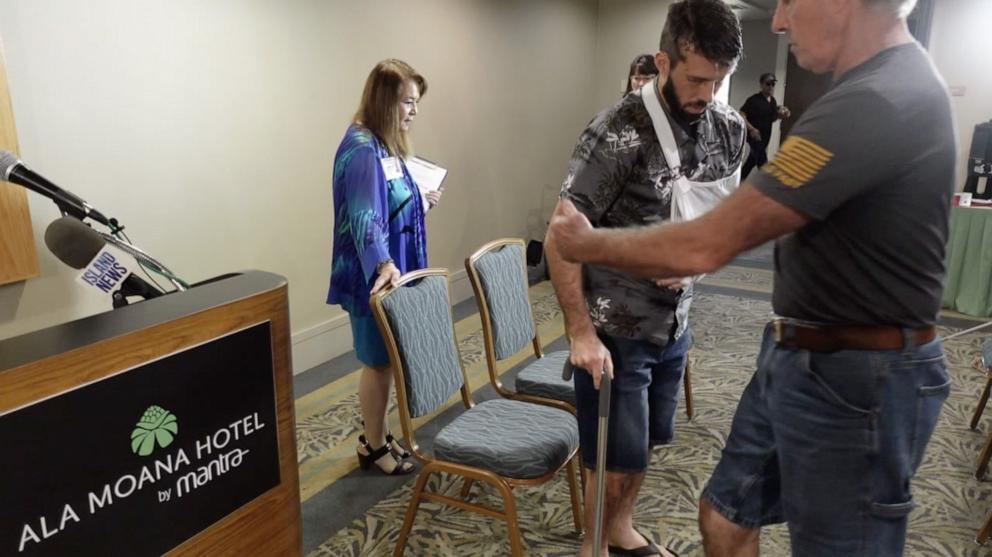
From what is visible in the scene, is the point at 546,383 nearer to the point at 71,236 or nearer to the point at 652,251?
the point at 652,251

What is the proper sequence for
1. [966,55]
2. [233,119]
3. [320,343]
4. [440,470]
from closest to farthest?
[440,470]
[233,119]
[320,343]
[966,55]

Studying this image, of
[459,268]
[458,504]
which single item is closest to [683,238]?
[458,504]

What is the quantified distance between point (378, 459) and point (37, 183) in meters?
1.57

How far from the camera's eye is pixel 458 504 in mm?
1788

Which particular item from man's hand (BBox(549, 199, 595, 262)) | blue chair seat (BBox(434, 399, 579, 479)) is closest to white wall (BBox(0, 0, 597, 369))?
blue chair seat (BBox(434, 399, 579, 479))

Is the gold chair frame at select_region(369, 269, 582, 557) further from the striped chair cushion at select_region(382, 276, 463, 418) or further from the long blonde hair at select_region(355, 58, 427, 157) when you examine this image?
the long blonde hair at select_region(355, 58, 427, 157)

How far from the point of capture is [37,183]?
1343mm

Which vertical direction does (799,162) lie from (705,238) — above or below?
above

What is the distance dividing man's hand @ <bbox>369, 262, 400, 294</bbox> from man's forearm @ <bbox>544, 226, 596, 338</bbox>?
26.3 inches

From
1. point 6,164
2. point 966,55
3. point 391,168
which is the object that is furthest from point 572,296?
point 966,55

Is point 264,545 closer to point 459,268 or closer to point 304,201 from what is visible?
point 304,201

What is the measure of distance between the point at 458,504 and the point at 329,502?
772mm

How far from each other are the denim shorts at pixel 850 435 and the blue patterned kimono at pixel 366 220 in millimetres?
1357

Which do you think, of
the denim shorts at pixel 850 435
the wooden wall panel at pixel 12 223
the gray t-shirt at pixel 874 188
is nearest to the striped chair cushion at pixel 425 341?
the denim shorts at pixel 850 435
